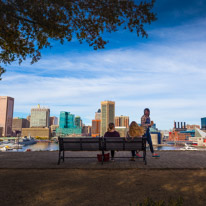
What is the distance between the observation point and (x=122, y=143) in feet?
22.7

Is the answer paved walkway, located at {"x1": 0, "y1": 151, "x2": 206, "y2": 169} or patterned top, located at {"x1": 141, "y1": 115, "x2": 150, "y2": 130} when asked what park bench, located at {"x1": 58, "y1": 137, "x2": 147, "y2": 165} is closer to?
paved walkway, located at {"x1": 0, "y1": 151, "x2": 206, "y2": 169}

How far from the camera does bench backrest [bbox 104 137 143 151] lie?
6.90 meters

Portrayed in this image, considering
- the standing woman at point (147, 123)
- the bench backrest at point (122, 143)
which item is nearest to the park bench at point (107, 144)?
the bench backrest at point (122, 143)

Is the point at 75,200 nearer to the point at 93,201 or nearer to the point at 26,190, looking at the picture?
the point at 93,201

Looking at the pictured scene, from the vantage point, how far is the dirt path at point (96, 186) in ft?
11.7

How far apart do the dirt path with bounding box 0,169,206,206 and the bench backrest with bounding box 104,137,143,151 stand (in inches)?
42.2

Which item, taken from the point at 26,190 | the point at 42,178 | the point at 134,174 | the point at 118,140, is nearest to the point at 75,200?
the point at 26,190

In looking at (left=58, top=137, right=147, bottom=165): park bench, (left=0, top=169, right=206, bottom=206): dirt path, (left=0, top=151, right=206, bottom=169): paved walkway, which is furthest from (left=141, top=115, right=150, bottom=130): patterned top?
(left=0, top=169, right=206, bottom=206): dirt path

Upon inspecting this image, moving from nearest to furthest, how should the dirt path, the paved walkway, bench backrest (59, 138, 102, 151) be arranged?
1. the dirt path
2. the paved walkway
3. bench backrest (59, 138, 102, 151)

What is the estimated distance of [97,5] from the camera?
5973 mm

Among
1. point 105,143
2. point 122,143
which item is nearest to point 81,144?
point 105,143

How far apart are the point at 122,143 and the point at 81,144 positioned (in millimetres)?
1322

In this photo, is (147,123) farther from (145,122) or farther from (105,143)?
(105,143)

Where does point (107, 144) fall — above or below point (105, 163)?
above
